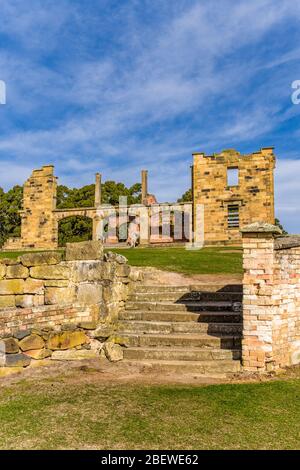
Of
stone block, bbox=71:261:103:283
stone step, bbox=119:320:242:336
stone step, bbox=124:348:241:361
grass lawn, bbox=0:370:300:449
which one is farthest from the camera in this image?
stone block, bbox=71:261:103:283

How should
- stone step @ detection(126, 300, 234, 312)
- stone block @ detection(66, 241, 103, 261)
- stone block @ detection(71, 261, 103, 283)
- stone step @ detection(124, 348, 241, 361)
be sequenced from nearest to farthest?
stone step @ detection(124, 348, 241, 361)
stone block @ detection(71, 261, 103, 283)
stone block @ detection(66, 241, 103, 261)
stone step @ detection(126, 300, 234, 312)

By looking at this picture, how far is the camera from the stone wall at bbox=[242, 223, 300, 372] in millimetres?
6430

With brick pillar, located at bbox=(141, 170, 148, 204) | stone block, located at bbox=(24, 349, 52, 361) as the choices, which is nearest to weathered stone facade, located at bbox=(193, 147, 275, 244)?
brick pillar, located at bbox=(141, 170, 148, 204)

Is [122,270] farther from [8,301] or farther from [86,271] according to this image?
[8,301]

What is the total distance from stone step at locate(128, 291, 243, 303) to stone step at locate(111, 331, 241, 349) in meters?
1.49

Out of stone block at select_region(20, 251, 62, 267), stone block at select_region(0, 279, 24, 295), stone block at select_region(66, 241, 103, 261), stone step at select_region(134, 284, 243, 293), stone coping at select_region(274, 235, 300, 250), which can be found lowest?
stone step at select_region(134, 284, 243, 293)

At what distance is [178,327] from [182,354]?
2.92 feet

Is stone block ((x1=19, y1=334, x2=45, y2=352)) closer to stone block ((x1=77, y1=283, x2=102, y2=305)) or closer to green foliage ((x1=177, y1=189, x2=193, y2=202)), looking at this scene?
stone block ((x1=77, y1=283, x2=102, y2=305))

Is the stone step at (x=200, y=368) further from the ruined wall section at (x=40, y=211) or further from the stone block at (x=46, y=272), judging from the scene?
the ruined wall section at (x=40, y=211)

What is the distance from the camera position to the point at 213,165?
28531 millimetres

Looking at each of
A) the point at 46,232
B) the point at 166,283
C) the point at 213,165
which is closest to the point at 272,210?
the point at 213,165

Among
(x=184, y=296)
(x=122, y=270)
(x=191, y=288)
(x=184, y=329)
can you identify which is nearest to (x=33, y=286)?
(x=122, y=270)

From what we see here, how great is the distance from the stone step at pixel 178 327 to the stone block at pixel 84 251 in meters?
1.44

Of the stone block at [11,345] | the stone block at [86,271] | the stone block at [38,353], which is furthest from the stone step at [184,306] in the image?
the stone block at [11,345]
